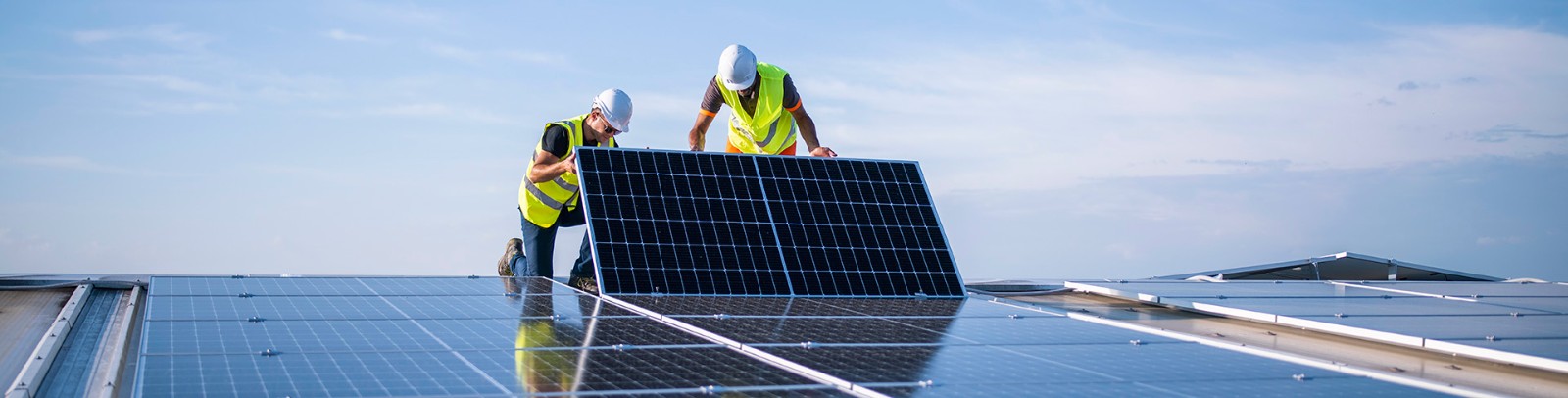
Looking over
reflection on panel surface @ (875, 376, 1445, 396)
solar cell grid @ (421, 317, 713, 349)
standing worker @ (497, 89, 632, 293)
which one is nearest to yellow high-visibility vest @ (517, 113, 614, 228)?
standing worker @ (497, 89, 632, 293)

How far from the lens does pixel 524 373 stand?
16.3ft

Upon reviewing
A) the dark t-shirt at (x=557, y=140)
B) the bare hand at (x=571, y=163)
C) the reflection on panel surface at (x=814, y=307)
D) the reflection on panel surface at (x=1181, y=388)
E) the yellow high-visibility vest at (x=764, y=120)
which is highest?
the yellow high-visibility vest at (x=764, y=120)

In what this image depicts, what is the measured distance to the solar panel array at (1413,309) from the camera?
7.03m

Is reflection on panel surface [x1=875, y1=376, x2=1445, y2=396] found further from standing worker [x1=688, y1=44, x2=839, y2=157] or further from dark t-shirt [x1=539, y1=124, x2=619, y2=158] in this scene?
standing worker [x1=688, y1=44, x2=839, y2=157]

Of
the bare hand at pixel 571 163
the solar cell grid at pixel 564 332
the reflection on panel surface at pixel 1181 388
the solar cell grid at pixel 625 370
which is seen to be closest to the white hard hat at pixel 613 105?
the bare hand at pixel 571 163

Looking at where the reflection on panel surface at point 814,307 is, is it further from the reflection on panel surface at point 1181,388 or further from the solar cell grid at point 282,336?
the reflection on panel surface at point 1181,388

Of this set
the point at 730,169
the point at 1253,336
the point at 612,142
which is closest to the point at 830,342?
the point at 1253,336

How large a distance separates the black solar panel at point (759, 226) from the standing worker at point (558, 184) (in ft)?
2.59

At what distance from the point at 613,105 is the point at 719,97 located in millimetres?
1188

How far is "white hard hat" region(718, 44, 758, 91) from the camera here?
1091cm

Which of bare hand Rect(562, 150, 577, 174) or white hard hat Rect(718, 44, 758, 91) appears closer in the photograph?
bare hand Rect(562, 150, 577, 174)

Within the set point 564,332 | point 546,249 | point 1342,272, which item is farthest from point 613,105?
point 1342,272

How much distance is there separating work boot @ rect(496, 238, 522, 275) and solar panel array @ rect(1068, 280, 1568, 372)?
4540 millimetres

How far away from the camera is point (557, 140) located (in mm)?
10148
